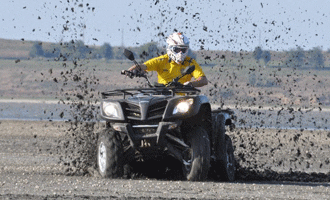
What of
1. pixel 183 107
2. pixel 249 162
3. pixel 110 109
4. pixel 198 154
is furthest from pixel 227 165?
pixel 249 162

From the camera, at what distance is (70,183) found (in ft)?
42.0

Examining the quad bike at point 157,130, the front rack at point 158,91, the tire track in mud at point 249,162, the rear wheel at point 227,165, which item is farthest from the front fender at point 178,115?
the rear wheel at point 227,165

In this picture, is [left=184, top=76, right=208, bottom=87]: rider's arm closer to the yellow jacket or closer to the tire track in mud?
the yellow jacket

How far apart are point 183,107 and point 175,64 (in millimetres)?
1335

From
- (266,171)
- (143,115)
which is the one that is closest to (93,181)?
(143,115)

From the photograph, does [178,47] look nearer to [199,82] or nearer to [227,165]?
[199,82]

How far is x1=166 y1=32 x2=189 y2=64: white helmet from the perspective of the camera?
44.8 ft

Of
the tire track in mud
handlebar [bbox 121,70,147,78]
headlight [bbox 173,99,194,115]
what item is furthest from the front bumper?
handlebar [bbox 121,70,147,78]

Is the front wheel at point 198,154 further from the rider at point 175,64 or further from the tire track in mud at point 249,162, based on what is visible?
the rider at point 175,64

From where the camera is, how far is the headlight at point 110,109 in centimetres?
1287

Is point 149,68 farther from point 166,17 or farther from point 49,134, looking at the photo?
point 49,134

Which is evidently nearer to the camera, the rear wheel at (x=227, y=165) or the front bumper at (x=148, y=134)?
the front bumper at (x=148, y=134)

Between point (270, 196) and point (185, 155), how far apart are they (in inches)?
63.4

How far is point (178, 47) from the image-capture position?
13633 millimetres
